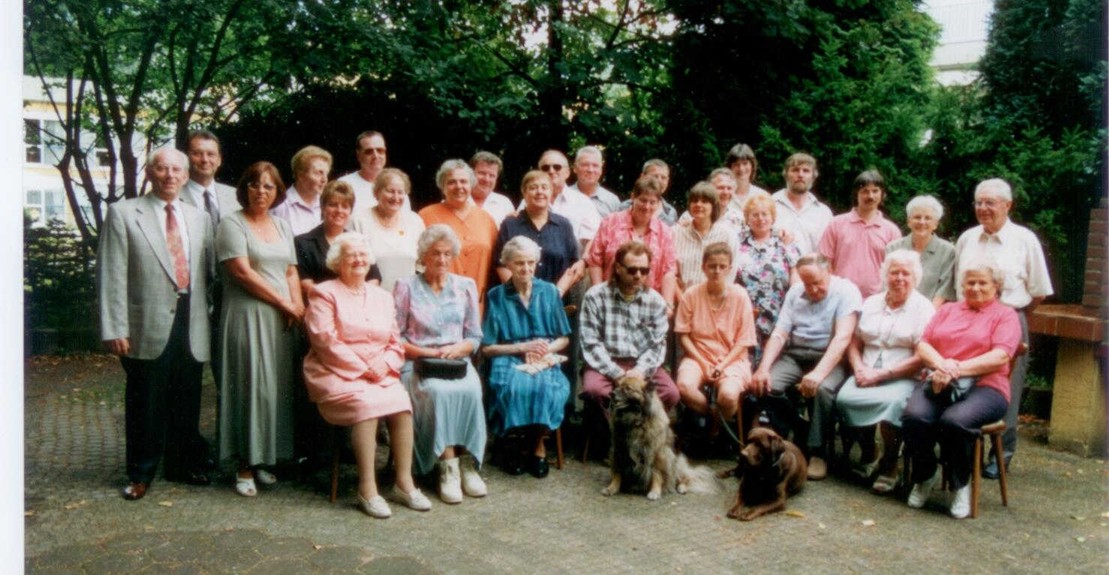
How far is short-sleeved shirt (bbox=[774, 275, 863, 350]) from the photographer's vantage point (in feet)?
19.6

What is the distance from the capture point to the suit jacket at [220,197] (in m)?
5.50

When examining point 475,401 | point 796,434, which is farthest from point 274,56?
point 796,434

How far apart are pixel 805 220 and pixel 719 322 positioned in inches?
55.5

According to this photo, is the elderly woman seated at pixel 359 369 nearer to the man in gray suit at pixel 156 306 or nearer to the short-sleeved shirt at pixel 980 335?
the man in gray suit at pixel 156 306

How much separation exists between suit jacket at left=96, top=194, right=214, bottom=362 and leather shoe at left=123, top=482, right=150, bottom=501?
71 centimetres

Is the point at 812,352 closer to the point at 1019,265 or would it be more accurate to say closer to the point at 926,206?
the point at 926,206

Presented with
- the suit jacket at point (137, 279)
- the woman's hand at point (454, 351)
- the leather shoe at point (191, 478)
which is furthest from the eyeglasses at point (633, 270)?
the leather shoe at point (191, 478)

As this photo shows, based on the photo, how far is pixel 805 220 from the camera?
6.96 meters

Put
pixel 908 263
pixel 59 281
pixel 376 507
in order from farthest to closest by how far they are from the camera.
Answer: pixel 59 281
pixel 908 263
pixel 376 507

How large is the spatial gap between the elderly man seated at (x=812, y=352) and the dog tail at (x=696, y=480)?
2.20 ft

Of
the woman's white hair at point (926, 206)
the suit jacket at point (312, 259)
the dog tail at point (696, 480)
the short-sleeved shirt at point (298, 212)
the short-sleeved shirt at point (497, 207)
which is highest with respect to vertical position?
the woman's white hair at point (926, 206)

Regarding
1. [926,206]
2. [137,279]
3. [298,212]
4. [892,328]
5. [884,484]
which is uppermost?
[926,206]

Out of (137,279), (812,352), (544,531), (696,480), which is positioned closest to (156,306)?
(137,279)

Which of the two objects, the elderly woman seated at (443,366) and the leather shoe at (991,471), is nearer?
the elderly woman seated at (443,366)
